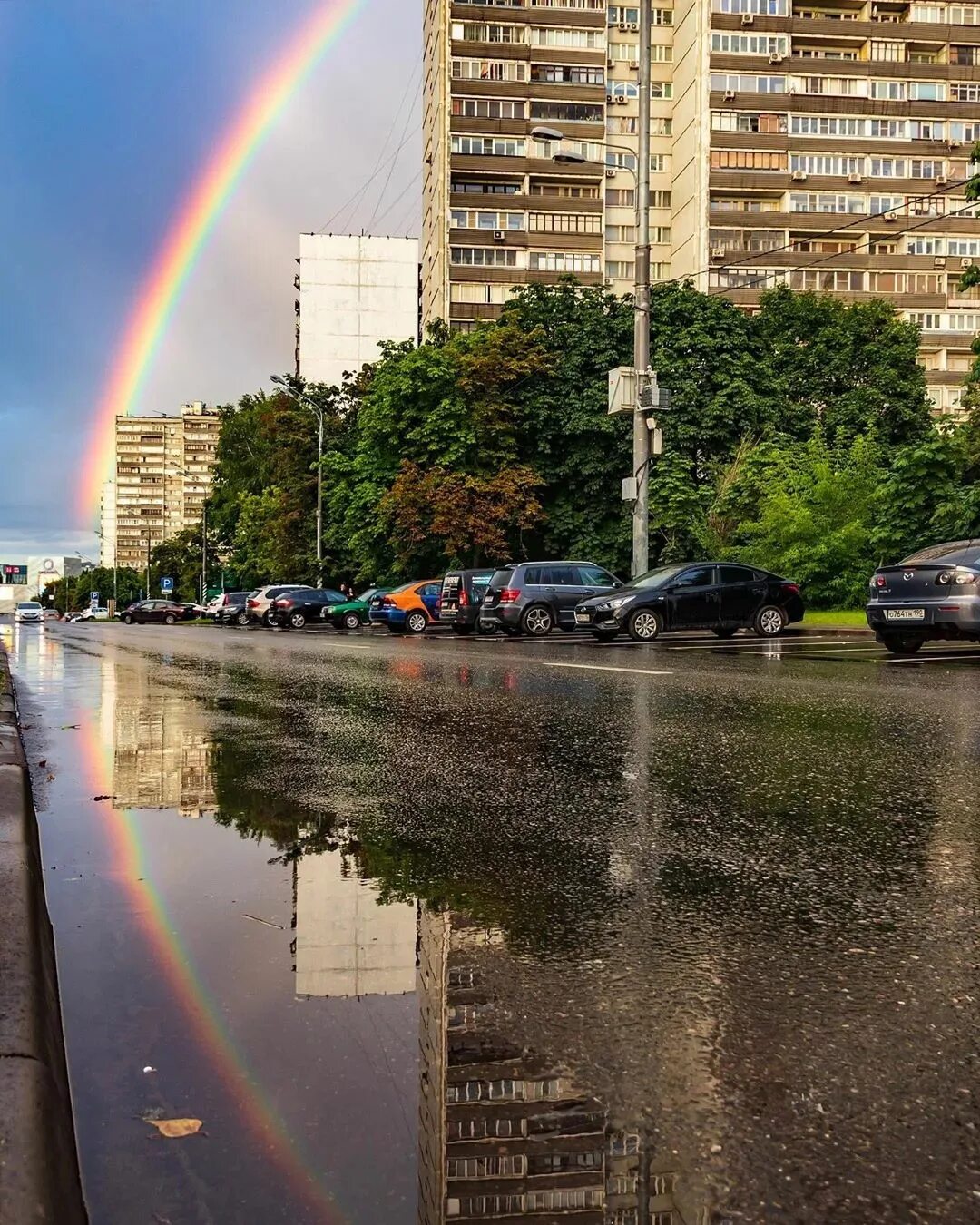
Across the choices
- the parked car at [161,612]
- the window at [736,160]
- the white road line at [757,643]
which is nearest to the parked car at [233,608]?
the parked car at [161,612]

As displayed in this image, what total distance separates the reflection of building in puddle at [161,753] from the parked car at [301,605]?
31.7 m

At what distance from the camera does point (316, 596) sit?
44.7 m

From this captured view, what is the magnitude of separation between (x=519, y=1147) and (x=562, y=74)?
282 ft

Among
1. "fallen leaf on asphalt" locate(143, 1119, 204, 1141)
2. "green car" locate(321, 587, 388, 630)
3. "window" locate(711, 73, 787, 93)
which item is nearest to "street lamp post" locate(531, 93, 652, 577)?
"green car" locate(321, 587, 388, 630)

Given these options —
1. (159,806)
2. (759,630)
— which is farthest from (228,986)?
(759,630)

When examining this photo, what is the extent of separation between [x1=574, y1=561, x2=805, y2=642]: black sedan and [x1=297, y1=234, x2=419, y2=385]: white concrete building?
255 feet

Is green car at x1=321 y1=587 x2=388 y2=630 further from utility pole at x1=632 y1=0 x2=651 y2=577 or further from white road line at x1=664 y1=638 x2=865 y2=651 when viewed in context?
white road line at x1=664 y1=638 x2=865 y2=651

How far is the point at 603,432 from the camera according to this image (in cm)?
4238

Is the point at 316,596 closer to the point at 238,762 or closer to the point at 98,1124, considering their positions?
the point at 238,762

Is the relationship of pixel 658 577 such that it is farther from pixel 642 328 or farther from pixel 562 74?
pixel 562 74

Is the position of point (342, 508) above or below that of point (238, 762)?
above

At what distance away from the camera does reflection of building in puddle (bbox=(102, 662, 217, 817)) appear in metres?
6.36

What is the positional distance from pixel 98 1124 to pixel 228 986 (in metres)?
0.85

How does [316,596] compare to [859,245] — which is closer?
[316,596]
